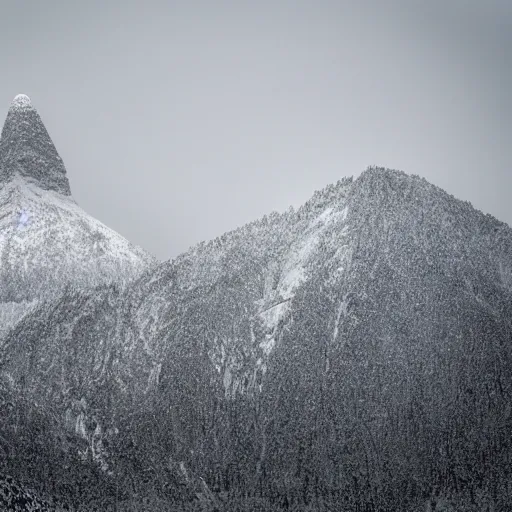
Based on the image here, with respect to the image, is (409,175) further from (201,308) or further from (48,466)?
(48,466)

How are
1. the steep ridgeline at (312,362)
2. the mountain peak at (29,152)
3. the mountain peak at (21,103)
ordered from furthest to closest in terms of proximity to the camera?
1. the mountain peak at (21,103)
2. the mountain peak at (29,152)
3. the steep ridgeline at (312,362)

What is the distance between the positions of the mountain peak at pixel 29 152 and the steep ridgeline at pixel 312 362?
12903 mm

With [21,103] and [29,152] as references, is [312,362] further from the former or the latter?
[21,103]

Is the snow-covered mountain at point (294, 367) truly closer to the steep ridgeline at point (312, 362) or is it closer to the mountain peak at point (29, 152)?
the steep ridgeline at point (312, 362)

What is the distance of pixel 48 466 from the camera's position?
3394 cm

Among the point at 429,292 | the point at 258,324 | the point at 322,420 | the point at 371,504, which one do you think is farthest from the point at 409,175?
the point at 371,504

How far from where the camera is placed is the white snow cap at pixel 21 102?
50.5 metres

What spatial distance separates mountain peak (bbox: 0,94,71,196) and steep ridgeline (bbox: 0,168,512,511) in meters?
12.9

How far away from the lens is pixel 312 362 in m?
33.8

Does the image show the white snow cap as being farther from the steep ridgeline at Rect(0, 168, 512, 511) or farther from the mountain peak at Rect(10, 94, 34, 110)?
the steep ridgeline at Rect(0, 168, 512, 511)

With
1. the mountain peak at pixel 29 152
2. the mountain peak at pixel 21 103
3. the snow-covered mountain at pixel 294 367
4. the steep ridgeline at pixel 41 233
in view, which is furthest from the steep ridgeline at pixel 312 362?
the mountain peak at pixel 21 103

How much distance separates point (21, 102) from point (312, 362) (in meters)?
30.1

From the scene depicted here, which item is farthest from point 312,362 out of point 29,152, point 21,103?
point 21,103

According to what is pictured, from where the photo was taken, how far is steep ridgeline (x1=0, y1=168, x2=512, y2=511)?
105ft
